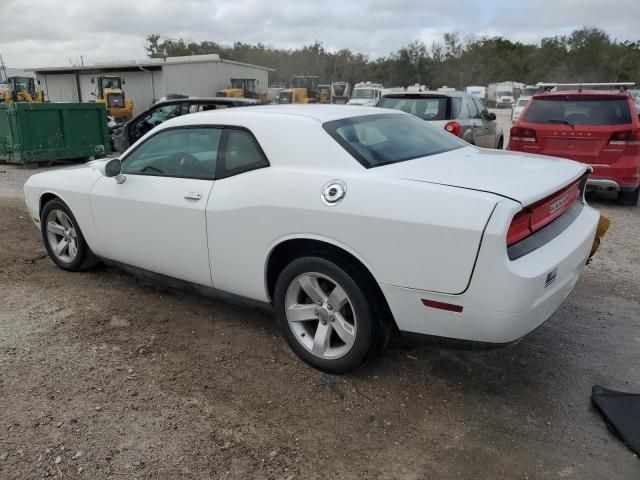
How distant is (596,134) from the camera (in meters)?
7.22

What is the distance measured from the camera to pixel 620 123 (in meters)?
7.19

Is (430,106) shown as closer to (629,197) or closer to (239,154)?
(629,197)

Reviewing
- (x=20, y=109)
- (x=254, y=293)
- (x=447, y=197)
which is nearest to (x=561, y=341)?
(x=447, y=197)

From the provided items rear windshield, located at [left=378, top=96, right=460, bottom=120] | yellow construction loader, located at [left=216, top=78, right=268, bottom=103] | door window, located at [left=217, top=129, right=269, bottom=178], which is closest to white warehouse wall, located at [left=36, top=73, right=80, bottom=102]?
yellow construction loader, located at [left=216, top=78, right=268, bottom=103]

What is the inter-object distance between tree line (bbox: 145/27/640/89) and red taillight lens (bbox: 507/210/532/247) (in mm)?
62568

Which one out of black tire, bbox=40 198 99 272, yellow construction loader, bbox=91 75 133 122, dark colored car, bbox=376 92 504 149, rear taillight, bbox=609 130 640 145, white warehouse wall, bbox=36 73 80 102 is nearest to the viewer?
black tire, bbox=40 198 99 272

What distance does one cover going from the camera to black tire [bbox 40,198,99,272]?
15.1ft

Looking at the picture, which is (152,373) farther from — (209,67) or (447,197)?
(209,67)

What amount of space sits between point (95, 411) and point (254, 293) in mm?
1124

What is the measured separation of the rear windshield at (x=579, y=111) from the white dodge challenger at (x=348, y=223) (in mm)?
4415

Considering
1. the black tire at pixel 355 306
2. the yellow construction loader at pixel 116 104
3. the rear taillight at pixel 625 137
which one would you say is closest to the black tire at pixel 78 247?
the black tire at pixel 355 306

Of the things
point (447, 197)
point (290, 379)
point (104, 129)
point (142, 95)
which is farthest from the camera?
point (142, 95)

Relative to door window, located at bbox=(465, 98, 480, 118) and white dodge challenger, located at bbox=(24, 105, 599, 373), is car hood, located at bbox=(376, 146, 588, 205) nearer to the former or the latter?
white dodge challenger, located at bbox=(24, 105, 599, 373)

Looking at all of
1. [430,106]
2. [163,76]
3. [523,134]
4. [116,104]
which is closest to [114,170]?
[523,134]
